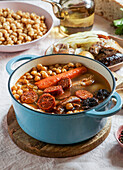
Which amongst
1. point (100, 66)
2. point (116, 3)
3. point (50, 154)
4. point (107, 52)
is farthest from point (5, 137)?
point (116, 3)

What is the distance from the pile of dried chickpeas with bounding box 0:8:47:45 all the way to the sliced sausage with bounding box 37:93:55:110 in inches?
30.3

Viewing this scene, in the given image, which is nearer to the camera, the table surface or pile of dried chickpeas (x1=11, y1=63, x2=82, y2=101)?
the table surface

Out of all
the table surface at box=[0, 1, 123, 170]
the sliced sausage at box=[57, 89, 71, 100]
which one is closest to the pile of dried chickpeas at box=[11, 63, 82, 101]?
the sliced sausage at box=[57, 89, 71, 100]

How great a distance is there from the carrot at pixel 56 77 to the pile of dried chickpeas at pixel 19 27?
23.7 inches

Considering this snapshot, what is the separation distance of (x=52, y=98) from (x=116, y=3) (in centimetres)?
125

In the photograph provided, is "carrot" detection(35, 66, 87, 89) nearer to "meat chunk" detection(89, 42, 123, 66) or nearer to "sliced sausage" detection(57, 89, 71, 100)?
"sliced sausage" detection(57, 89, 71, 100)

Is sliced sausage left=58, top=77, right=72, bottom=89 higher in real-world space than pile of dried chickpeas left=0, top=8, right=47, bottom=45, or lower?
higher

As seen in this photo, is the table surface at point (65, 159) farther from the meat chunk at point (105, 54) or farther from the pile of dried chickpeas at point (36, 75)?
the meat chunk at point (105, 54)

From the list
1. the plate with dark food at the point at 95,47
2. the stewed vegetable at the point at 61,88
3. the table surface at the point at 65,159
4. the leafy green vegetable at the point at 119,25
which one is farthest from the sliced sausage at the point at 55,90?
the leafy green vegetable at the point at 119,25

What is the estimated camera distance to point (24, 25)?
202 cm

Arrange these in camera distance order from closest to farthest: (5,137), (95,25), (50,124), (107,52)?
(50,124)
(5,137)
(107,52)
(95,25)

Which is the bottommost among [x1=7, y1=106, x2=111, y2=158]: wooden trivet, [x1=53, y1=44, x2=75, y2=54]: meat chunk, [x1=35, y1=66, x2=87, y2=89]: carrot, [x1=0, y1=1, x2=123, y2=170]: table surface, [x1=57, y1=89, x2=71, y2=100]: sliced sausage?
→ [x1=0, y1=1, x2=123, y2=170]: table surface

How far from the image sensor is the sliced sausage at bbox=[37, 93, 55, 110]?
114 centimetres

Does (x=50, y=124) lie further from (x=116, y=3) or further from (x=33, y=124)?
(x=116, y=3)
